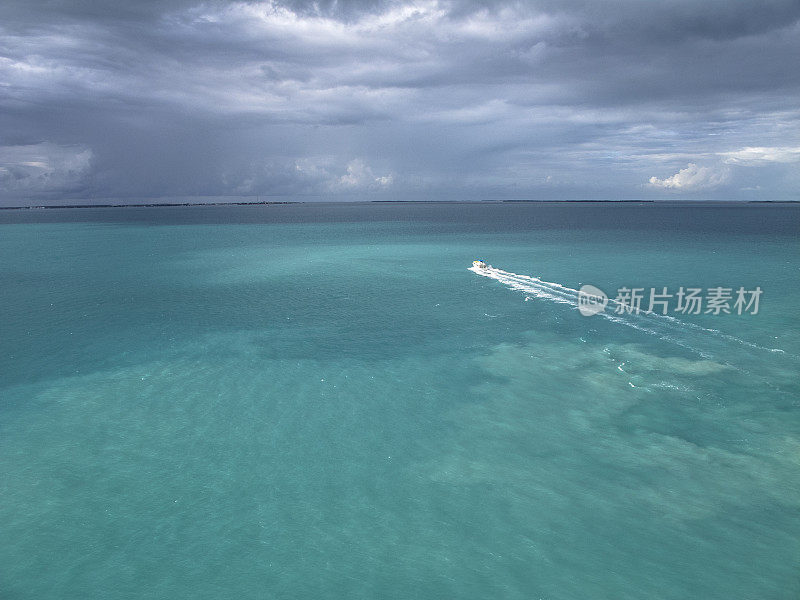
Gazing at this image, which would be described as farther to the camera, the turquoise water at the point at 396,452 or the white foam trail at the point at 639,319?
the white foam trail at the point at 639,319

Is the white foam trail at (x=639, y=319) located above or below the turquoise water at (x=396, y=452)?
above

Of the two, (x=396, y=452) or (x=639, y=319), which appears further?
(x=639, y=319)

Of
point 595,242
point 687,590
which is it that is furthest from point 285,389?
point 595,242

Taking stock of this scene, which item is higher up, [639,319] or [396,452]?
[639,319]

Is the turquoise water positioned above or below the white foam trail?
below

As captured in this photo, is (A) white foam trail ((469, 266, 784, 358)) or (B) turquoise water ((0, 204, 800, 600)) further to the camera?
(A) white foam trail ((469, 266, 784, 358))
